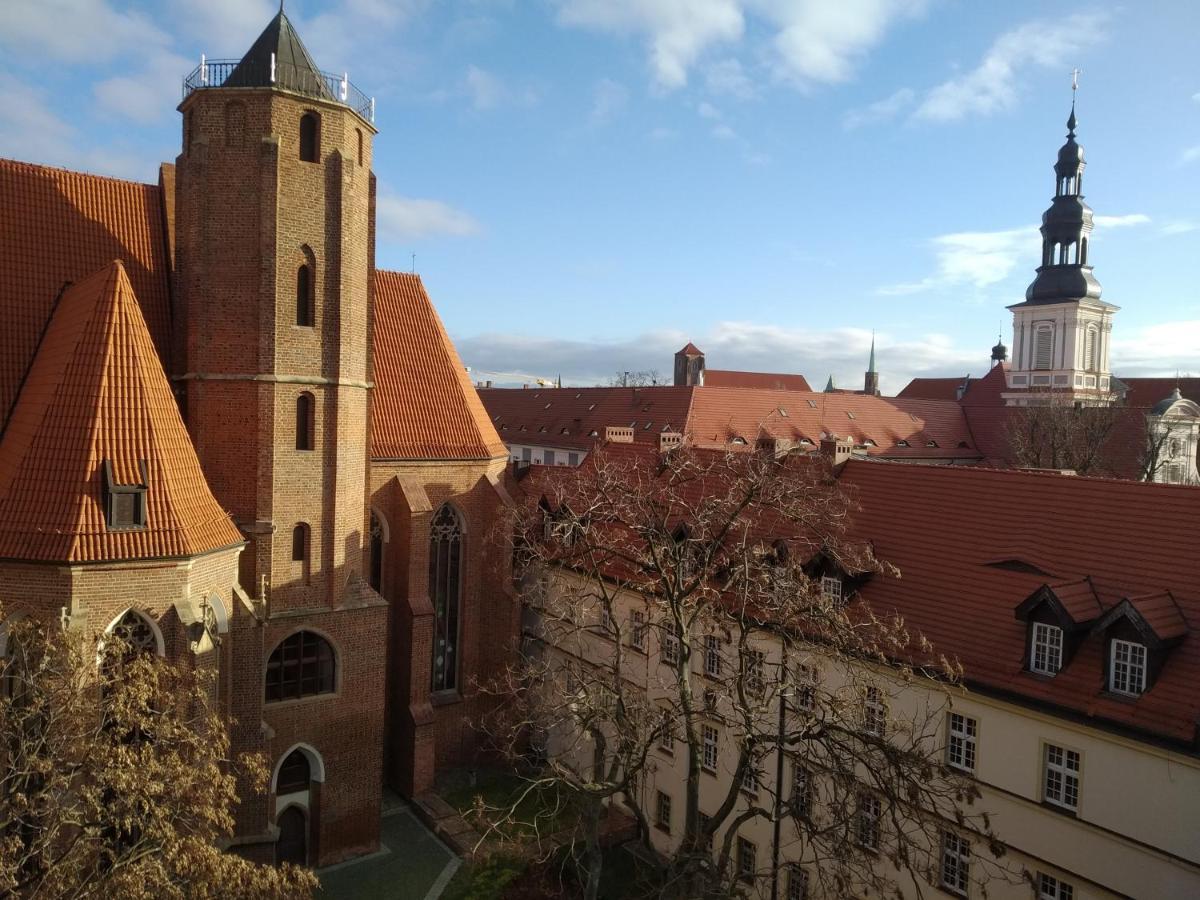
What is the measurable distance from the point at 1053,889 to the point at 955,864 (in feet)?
5.85

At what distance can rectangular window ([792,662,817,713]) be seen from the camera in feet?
46.8

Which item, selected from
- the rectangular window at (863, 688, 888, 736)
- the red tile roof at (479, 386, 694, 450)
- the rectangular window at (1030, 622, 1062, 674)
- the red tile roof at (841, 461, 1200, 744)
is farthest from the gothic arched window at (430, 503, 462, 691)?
the red tile roof at (479, 386, 694, 450)

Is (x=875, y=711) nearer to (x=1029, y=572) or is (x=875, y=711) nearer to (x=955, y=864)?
(x=955, y=864)

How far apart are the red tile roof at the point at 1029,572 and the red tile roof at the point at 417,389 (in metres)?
12.5

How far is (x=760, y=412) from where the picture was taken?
58.0 m

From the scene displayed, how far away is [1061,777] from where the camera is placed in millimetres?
16328

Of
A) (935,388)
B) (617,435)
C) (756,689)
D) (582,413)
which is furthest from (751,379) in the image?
(756,689)

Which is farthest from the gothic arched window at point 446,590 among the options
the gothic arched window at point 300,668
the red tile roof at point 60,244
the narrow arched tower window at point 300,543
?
the red tile roof at point 60,244

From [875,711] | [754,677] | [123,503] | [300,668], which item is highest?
[123,503]

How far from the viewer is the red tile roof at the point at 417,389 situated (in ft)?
89.4

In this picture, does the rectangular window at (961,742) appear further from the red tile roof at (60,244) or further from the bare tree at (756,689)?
the red tile roof at (60,244)

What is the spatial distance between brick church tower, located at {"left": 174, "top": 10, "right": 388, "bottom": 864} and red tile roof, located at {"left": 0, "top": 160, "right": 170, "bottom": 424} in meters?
1.23

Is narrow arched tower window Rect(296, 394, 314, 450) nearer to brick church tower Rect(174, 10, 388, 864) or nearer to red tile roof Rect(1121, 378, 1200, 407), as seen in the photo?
brick church tower Rect(174, 10, 388, 864)

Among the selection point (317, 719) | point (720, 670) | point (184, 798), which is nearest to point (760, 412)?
point (720, 670)
